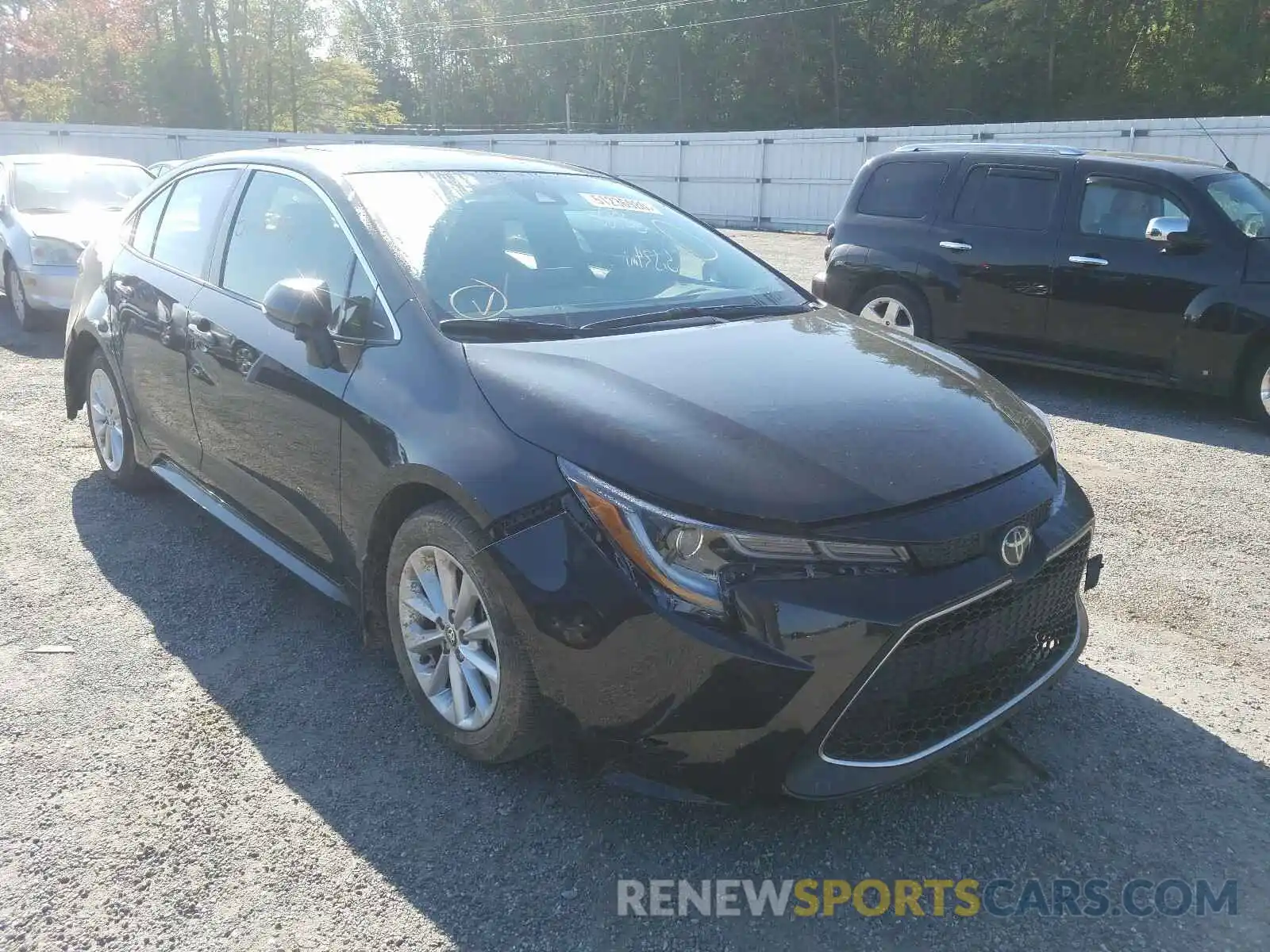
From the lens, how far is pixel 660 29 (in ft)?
183

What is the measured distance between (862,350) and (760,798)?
5.07 ft

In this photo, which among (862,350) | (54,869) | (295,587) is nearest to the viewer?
(54,869)

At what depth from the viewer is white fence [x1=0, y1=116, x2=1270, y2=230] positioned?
18016 millimetres

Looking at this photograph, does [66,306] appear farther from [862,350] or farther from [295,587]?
[862,350]

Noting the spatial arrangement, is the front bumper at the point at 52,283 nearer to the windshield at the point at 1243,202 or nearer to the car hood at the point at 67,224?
the car hood at the point at 67,224

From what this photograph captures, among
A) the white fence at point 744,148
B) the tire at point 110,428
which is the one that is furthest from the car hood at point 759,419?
the white fence at point 744,148

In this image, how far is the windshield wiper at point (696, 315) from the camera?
3205 mm

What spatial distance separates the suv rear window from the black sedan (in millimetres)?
4536

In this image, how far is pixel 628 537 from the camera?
2.34m

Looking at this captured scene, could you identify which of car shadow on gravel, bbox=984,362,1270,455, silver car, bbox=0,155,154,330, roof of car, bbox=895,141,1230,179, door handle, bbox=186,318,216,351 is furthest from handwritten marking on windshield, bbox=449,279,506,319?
silver car, bbox=0,155,154,330

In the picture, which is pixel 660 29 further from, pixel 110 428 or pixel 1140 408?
pixel 110 428

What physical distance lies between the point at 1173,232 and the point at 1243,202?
2.06 ft

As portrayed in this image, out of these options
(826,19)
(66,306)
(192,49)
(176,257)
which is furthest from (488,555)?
(192,49)

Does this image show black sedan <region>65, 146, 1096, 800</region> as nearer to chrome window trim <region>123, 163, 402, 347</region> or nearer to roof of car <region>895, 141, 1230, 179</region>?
chrome window trim <region>123, 163, 402, 347</region>
